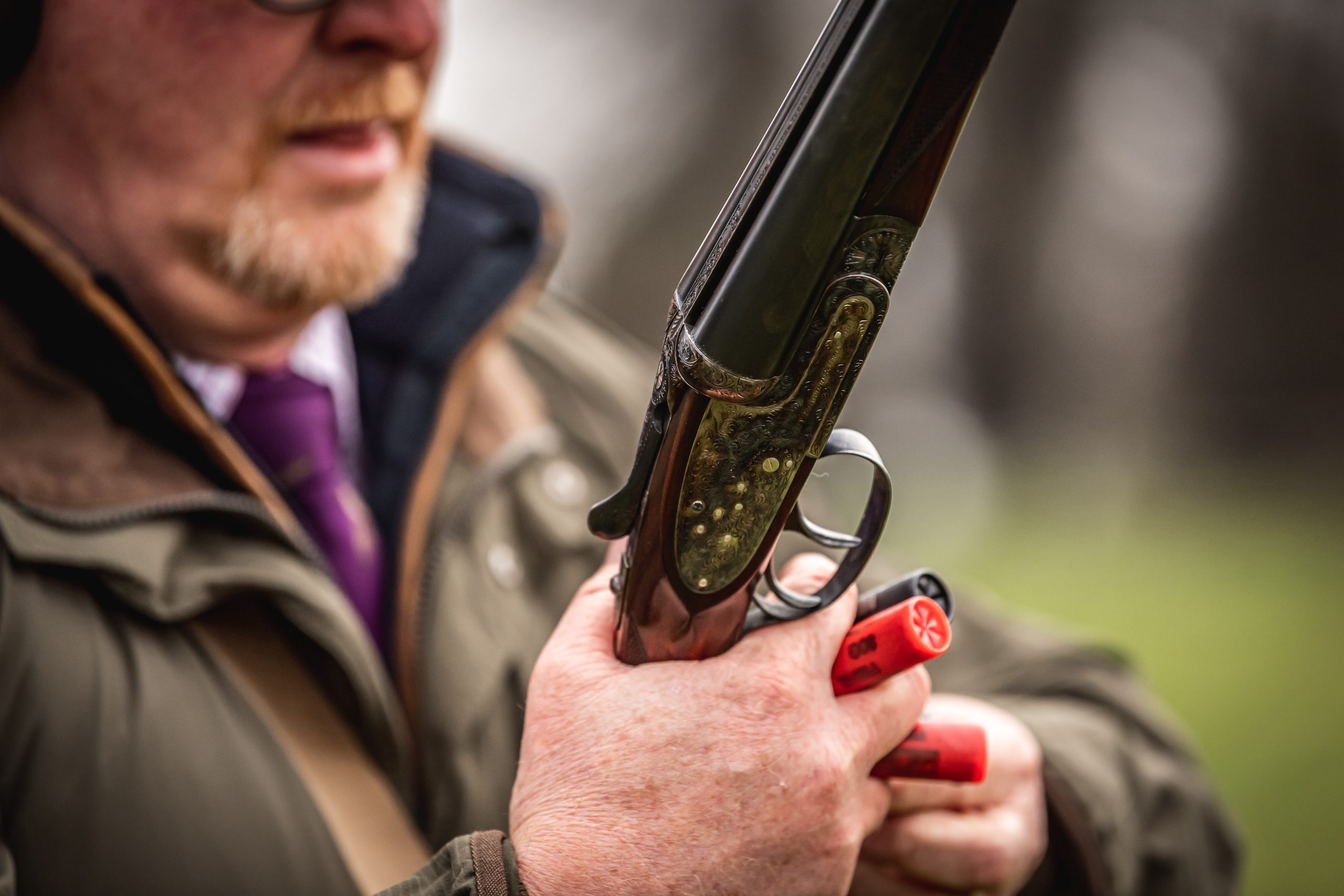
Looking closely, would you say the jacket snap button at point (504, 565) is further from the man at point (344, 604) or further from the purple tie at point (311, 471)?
the purple tie at point (311, 471)

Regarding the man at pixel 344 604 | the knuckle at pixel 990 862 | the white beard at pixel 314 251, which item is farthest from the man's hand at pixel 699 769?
the white beard at pixel 314 251

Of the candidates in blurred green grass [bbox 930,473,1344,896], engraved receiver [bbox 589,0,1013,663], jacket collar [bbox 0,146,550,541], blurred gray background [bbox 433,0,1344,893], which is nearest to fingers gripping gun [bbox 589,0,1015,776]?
engraved receiver [bbox 589,0,1013,663]

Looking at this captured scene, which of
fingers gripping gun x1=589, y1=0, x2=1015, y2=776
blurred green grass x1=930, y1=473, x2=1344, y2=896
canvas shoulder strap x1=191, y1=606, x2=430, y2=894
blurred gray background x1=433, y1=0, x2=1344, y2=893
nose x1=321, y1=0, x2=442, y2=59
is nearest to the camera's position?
fingers gripping gun x1=589, y1=0, x2=1015, y2=776

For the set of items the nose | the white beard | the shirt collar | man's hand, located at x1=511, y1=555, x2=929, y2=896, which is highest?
the nose

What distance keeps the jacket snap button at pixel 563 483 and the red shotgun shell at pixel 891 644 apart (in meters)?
1.19

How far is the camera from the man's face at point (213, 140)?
187 cm

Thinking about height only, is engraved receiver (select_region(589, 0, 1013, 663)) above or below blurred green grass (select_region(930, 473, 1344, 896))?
above

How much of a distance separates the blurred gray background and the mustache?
6941 mm

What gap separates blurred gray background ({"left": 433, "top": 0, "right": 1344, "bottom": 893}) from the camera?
982 cm

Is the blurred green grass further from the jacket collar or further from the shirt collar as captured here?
the jacket collar

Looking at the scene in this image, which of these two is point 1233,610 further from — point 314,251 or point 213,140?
point 213,140

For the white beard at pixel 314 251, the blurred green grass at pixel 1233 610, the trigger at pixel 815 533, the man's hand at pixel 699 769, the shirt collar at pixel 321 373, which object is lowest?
the blurred green grass at pixel 1233 610

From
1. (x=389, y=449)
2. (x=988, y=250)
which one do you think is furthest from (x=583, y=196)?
(x=389, y=449)

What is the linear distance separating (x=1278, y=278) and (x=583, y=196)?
25.9ft
